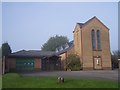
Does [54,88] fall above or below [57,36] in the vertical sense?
below

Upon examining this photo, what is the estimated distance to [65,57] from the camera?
44.1 meters

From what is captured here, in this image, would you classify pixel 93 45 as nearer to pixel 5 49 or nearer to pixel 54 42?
pixel 5 49

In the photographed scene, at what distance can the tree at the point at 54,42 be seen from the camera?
288 feet

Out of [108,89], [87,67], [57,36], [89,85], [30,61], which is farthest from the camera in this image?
[57,36]

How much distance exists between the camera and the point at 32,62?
1829 inches

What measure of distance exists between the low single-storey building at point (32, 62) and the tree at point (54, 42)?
39632 millimetres

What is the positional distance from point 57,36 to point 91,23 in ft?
156

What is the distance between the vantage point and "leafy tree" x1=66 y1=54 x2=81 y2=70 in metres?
41.1

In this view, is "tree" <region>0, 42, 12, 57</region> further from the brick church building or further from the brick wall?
the brick wall

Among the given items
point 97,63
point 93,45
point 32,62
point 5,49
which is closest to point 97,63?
point 97,63

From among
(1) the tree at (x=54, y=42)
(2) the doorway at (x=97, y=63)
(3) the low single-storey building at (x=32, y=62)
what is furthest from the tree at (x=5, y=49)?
(1) the tree at (x=54, y=42)

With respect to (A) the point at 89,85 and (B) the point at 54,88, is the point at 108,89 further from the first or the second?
(B) the point at 54,88

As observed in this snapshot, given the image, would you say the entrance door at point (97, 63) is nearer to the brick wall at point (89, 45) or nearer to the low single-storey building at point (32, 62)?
the brick wall at point (89, 45)

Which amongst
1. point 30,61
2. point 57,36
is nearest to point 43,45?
point 57,36
